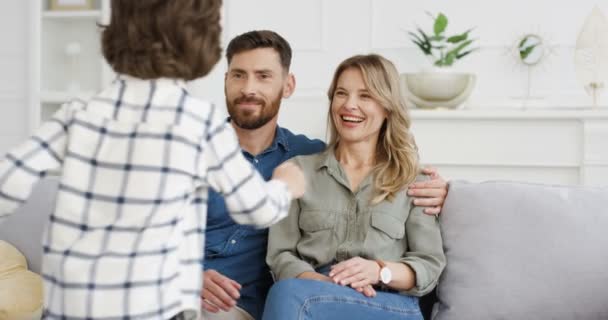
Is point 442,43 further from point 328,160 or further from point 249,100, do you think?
point 328,160

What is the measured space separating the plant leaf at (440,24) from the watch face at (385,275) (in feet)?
7.41

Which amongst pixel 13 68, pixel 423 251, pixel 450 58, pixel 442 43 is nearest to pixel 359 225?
pixel 423 251

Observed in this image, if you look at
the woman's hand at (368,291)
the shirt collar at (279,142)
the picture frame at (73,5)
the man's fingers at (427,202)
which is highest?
the picture frame at (73,5)

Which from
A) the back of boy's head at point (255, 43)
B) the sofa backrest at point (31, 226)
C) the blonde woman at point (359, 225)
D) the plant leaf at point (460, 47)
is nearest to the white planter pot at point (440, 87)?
the plant leaf at point (460, 47)

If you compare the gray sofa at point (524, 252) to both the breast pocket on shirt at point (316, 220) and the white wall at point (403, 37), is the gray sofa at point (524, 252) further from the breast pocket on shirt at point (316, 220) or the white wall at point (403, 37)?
the white wall at point (403, 37)

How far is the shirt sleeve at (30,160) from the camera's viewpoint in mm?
1186

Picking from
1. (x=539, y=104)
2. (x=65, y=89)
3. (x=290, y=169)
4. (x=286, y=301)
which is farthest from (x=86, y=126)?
(x=65, y=89)

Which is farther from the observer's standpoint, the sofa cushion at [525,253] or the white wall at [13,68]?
the white wall at [13,68]

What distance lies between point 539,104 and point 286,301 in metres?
2.55

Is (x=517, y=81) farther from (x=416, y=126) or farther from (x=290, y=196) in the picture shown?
(x=290, y=196)

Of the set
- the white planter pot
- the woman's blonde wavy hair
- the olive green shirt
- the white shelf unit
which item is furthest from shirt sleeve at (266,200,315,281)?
the white shelf unit

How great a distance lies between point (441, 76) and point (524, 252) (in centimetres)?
189

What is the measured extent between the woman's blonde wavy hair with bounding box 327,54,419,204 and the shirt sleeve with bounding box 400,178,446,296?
0.09 meters

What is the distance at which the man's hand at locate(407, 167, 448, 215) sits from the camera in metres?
1.92
